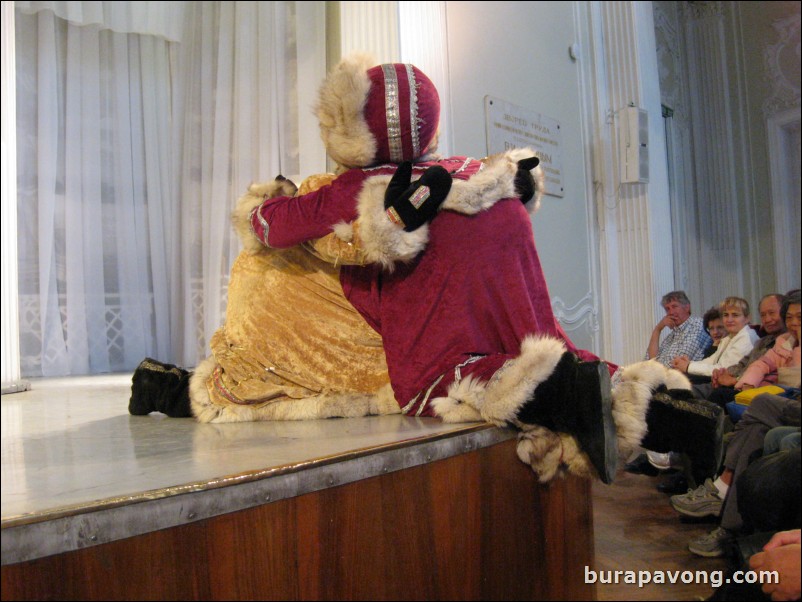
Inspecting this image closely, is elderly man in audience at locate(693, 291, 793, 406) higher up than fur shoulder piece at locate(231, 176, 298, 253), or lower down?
lower down

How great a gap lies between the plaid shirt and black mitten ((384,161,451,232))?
54 centimetres

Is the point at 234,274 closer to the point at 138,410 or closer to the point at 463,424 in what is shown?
the point at 138,410

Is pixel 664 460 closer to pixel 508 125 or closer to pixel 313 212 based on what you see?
pixel 313 212

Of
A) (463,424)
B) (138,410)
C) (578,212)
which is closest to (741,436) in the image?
(463,424)

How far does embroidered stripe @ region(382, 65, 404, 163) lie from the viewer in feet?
5.08

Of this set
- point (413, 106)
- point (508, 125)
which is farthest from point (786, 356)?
point (508, 125)

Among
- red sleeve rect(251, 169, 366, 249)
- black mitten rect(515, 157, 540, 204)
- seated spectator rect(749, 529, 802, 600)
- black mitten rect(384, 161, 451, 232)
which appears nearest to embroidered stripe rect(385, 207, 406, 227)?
black mitten rect(384, 161, 451, 232)

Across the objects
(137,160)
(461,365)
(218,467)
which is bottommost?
(218,467)

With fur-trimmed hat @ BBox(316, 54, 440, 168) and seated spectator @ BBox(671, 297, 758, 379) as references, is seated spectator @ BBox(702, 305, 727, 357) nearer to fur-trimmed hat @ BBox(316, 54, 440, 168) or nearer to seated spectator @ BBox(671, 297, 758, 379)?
seated spectator @ BBox(671, 297, 758, 379)

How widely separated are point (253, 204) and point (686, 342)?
104 cm

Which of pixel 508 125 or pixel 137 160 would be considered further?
pixel 137 160

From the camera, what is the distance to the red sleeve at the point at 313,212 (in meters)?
1.55

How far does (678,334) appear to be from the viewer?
131 cm

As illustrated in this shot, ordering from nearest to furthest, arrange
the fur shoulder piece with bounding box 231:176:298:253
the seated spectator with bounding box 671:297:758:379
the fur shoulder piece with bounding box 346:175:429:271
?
the seated spectator with bounding box 671:297:758:379 < the fur shoulder piece with bounding box 346:175:429:271 < the fur shoulder piece with bounding box 231:176:298:253
